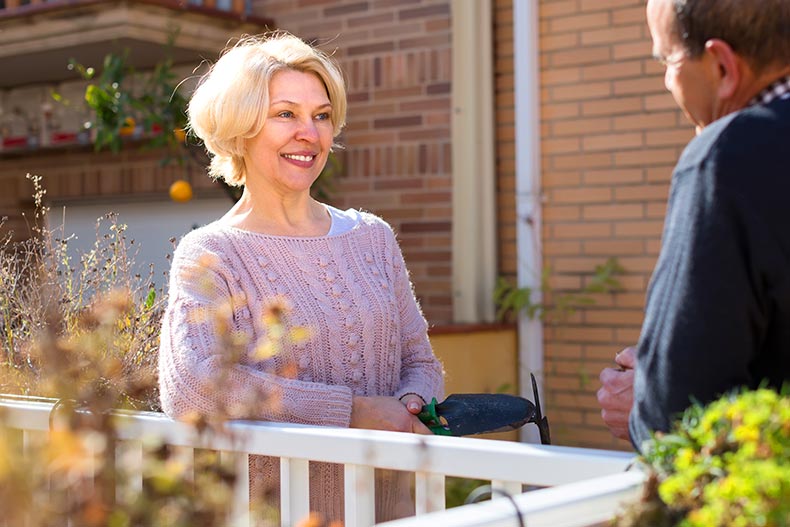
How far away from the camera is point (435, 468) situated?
206 centimetres

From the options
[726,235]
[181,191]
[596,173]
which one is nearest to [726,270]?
[726,235]

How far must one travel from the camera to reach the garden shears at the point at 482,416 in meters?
2.71

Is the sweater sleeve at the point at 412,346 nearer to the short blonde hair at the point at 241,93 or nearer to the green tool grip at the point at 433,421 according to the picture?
the green tool grip at the point at 433,421

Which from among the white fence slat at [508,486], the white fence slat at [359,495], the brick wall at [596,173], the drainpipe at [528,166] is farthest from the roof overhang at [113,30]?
the white fence slat at [508,486]

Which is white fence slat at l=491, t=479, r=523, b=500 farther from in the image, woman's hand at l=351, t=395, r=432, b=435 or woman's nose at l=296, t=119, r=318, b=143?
woman's nose at l=296, t=119, r=318, b=143

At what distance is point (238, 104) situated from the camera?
2906 mm

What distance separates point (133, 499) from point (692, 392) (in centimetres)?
76

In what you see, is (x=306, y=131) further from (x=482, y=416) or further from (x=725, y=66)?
(x=725, y=66)

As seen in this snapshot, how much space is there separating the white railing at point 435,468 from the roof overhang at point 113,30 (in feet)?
11.8

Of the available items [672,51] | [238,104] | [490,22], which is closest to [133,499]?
[672,51]

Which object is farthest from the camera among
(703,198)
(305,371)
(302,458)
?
(305,371)

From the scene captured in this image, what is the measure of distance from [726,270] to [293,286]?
146cm

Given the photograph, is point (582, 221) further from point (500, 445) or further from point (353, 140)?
point (500, 445)

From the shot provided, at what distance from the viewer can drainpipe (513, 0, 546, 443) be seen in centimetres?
573
